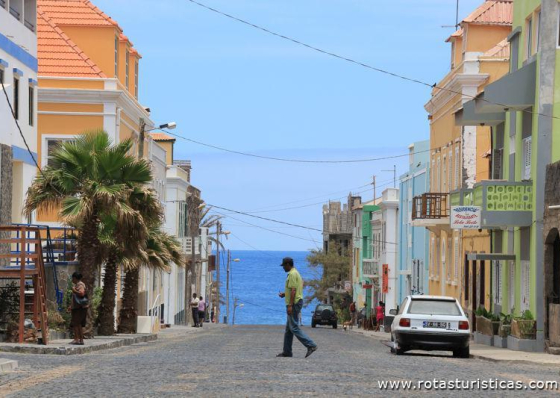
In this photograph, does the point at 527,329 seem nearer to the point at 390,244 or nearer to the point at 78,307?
the point at 78,307

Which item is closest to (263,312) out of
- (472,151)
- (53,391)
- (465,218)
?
(472,151)

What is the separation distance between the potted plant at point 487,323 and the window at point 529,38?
26.9ft

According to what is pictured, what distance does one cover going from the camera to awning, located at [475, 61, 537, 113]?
115 feet

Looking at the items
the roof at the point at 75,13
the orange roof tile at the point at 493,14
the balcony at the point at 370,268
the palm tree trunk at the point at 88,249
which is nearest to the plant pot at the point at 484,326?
the palm tree trunk at the point at 88,249

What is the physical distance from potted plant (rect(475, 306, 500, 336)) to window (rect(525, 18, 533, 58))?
818cm

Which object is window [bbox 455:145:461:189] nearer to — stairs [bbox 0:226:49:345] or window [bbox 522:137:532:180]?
window [bbox 522:137:532:180]

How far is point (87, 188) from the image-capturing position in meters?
32.9

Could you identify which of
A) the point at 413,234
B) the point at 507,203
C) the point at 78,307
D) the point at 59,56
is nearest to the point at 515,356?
the point at 507,203

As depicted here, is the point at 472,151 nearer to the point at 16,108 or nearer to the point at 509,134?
the point at 509,134

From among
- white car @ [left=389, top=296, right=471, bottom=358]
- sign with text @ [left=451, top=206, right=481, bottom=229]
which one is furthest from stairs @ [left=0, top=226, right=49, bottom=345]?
sign with text @ [left=451, top=206, right=481, bottom=229]

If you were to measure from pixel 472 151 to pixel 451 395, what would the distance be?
35.0m

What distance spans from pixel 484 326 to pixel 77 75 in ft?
67.5

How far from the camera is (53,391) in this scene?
48.7 feet

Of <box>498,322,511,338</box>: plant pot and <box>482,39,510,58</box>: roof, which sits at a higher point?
<box>482,39,510,58</box>: roof
